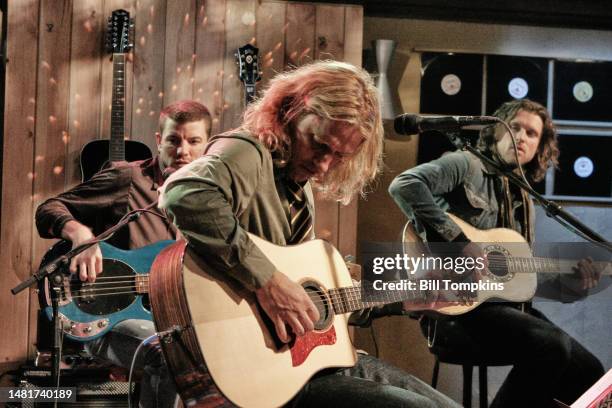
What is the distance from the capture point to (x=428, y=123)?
298 cm

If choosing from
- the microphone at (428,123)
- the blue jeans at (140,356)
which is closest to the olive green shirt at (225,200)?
the blue jeans at (140,356)

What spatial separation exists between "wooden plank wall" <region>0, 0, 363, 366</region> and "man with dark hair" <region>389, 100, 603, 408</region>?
654 mm

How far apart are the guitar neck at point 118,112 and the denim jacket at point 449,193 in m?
1.34

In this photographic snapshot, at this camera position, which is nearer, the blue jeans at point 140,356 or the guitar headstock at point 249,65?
the blue jeans at point 140,356

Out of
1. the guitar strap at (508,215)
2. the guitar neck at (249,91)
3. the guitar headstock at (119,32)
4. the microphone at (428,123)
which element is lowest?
the guitar strap at (508,215)

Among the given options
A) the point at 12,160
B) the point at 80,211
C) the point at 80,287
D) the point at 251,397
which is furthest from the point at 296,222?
the point at 12,160

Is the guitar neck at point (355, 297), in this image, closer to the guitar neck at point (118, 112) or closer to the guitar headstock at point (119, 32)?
the guitar neck at point (118, 112)

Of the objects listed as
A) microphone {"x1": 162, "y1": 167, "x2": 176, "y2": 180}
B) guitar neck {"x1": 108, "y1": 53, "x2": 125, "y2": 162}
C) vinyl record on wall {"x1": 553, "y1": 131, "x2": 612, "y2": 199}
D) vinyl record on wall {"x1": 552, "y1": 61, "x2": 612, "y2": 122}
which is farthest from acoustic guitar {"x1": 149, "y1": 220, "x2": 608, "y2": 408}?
vinyl record on wall {"x1": 552, "y1": 61, "x2": 612, "y2": 122}

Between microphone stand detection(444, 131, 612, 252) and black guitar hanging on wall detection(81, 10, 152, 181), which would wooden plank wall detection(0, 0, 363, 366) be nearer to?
black guitar hanging on wall detection(81, 10, 152, 181)

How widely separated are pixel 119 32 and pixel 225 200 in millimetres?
2042

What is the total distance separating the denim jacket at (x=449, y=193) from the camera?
11.7 feet

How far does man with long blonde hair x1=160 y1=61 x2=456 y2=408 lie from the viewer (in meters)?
2.04

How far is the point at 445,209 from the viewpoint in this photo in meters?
3.70

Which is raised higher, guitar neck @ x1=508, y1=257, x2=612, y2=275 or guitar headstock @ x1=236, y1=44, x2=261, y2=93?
guitar headstock @ x1=236, y1=44, x2=261, y2=93
